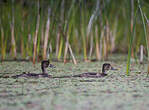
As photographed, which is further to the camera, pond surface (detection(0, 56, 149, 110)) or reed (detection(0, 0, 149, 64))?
reed (detection(0, 0, 149, 64))

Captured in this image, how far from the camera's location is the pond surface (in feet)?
5.72

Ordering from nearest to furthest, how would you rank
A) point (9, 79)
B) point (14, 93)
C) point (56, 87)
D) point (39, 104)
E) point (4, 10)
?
point (39, 104) < point (14, 93) < point (56, 87) < point (9, 79) < point (4, 10)

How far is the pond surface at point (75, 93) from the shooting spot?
174 centimetres

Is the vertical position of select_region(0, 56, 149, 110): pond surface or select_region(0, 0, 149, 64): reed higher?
select_region(0, 0, 149, 64): reed

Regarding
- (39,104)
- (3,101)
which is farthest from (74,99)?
(3,101)

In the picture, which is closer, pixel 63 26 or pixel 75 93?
pixel 75 93

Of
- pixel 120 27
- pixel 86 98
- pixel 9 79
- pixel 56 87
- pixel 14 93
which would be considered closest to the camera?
pixel 86 98

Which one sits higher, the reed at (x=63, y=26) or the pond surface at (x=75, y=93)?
the reed at (x=63, y=26)

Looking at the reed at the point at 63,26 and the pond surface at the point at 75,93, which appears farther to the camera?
the reed at the point at 63,26

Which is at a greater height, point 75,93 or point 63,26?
point 63,26

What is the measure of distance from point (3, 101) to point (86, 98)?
1.39 ft

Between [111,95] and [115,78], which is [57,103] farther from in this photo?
[115,78]

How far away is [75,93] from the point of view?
6.72 feet

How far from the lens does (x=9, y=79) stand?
2588 millimetres
